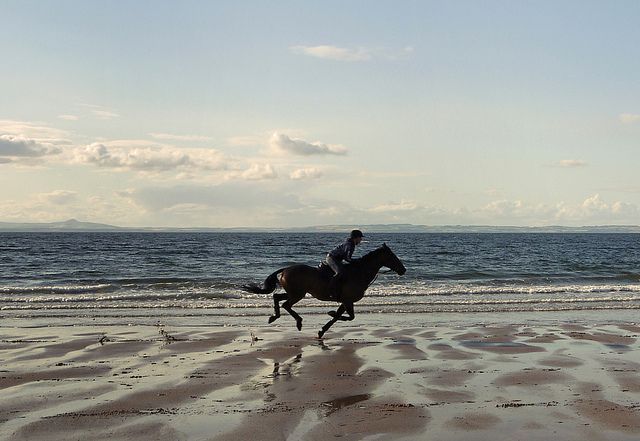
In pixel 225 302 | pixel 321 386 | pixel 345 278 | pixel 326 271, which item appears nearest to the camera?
pixel 321 386

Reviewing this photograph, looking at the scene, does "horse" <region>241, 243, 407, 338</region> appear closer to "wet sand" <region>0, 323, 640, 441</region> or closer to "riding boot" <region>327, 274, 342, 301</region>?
"riding boot" <region>327, 274, 342, 301</region>

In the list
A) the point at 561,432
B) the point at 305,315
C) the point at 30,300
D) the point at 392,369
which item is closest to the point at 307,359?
the point at 392,369

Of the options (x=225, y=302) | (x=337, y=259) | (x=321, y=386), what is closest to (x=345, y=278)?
(x=337, y=259)

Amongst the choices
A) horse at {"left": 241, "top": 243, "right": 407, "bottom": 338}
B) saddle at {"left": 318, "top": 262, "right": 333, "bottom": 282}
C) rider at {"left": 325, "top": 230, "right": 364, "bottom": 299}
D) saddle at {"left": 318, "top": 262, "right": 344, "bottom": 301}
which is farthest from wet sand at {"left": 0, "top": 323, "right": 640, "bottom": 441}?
saddle at {"left": 318, "top": 262, "right": 333, "bottom": 282}

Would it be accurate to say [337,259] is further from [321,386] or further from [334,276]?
[321,386]

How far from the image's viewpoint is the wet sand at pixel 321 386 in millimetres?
7371

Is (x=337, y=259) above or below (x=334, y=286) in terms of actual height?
above

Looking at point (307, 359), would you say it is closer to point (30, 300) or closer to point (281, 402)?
point (281, 402)

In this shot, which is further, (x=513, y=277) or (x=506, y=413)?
(x=513, y=277)

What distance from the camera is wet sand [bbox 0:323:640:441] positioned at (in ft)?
24.2

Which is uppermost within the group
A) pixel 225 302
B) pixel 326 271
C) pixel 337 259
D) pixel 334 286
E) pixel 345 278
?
pixel 337 259

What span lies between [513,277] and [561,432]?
31266 mm

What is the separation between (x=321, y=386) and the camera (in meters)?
9.57

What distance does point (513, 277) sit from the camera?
3744 cm
